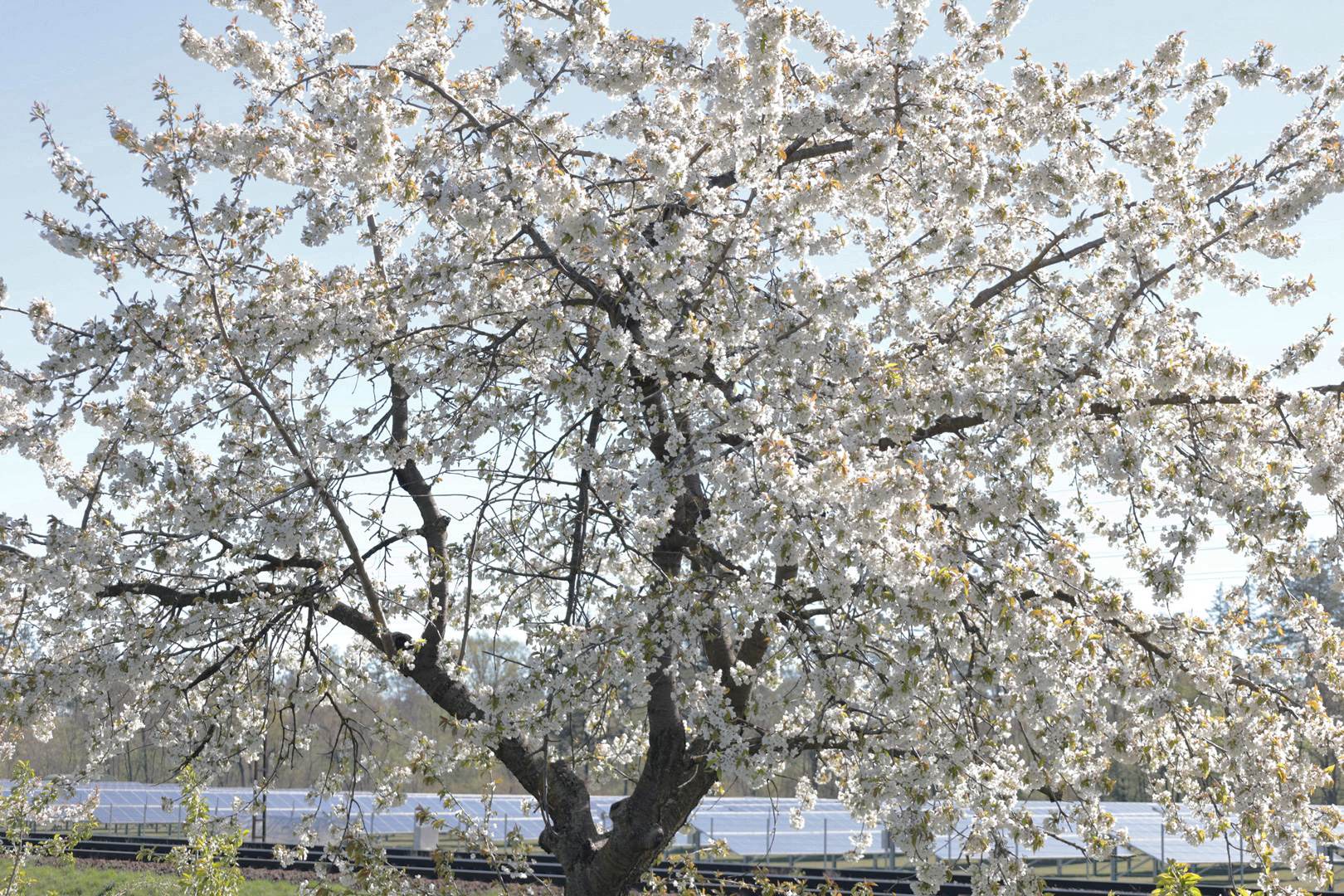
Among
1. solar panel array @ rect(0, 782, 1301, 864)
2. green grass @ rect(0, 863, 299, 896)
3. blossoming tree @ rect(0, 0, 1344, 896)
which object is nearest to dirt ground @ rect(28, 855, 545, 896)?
green grass @ rect(0, 863, 299, 896)

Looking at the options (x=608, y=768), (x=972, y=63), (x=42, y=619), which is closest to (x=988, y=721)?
(x=608, y=768)

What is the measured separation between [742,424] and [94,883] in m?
14.0

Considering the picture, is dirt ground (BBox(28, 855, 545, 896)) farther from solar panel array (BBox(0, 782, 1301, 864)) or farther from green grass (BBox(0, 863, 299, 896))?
solar panel array (BBox(0, 782, 1301, 864))

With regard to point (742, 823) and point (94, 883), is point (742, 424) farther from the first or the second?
point (742, 823)

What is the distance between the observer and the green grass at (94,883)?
12.2 metres

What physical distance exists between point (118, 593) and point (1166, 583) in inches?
256

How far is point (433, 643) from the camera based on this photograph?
7.25m

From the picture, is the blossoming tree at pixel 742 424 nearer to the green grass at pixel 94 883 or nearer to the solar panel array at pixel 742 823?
the green grass at pixel 94 883

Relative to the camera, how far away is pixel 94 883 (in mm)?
13898

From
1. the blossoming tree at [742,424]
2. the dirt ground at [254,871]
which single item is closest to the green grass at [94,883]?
the dirt ground at [254,871]

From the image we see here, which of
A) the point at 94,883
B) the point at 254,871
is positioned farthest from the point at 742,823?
the point at 94,883

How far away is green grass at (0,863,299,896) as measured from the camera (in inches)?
480

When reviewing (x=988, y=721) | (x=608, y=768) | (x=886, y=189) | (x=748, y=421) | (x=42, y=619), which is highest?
(x=886, y=189)

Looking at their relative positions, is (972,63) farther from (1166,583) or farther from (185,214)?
(185,214)
